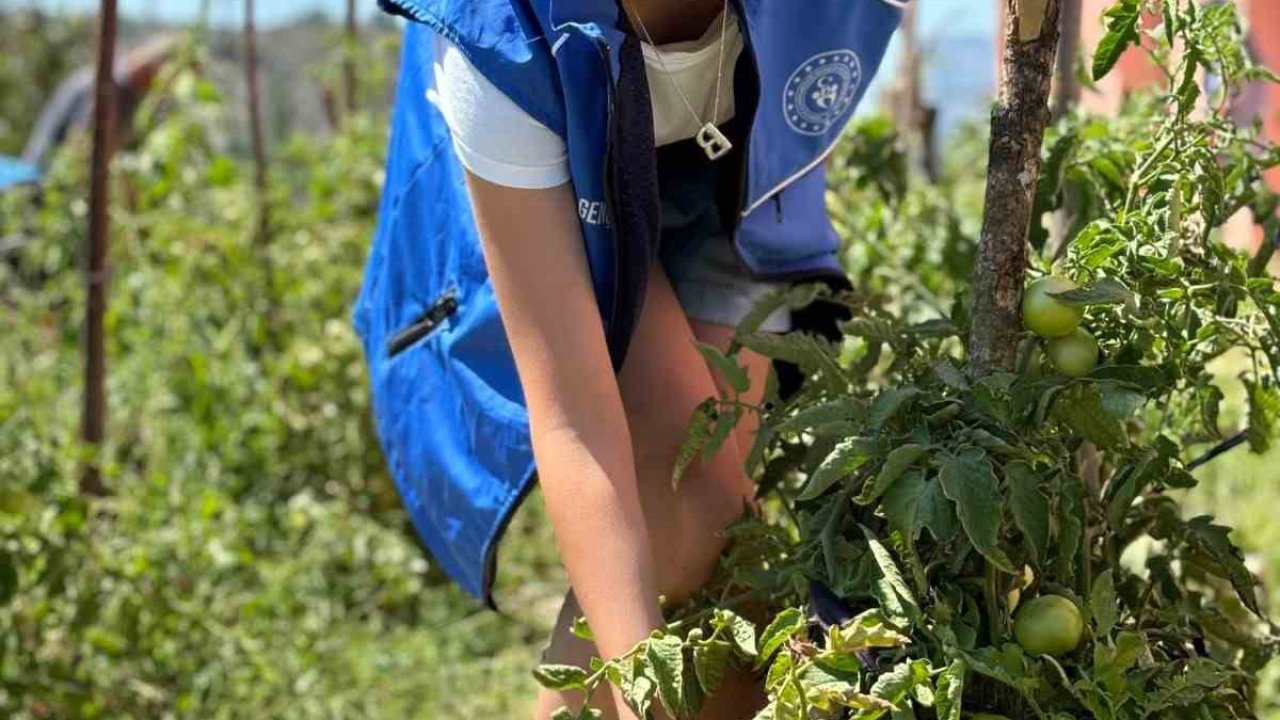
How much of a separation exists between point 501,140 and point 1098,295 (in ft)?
1.64

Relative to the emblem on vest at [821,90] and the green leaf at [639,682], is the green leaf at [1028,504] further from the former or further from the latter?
the emblem on vest at [821,90]

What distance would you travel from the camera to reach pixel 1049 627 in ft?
4.02

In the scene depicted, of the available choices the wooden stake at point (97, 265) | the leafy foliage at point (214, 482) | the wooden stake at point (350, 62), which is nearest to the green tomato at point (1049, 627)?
the leafy foliage at point (214, 482)

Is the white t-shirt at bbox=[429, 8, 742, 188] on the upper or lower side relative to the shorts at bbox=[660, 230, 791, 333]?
upper

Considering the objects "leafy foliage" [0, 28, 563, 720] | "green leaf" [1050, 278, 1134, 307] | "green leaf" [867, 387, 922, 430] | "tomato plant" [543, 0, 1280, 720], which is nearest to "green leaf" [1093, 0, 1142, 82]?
"tomato plant" [543, 0, 1280, 720]

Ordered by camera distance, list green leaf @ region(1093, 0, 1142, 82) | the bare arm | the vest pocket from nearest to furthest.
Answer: green leaf @ region(1093, 0, 1142, 82)
the bare arm
the vest pocket

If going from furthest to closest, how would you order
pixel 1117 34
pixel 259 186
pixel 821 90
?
pixel 259 186 < pixel 821 90 < pixel 1117 34

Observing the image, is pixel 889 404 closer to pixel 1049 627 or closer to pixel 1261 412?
pixel 1049 627

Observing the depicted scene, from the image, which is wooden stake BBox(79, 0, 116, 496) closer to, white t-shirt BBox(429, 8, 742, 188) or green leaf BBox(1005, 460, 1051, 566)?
white t-shirt BBox(429, 8, 742, 188)

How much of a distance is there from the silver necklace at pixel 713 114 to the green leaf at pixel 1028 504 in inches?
17.8

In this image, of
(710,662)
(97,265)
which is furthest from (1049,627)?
(97,265)

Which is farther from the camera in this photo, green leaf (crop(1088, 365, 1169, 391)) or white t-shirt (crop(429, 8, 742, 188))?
white t-shirt (crop(429, 8, 742, 188))

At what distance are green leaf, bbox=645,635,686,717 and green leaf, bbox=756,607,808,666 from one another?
6 centimetres

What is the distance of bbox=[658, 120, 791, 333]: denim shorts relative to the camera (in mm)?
1653
